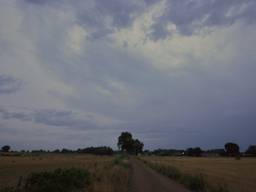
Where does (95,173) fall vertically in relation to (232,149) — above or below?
below

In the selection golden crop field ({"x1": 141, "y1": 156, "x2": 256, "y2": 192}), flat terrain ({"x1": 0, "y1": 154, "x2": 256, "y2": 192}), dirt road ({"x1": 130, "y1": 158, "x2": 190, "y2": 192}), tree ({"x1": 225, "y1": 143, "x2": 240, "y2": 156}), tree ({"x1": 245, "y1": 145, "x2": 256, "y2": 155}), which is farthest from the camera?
tree ({"x1": 245, "y1": 145, "x2": 256, "y2": 155})

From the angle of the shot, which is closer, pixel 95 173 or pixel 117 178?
pixel 117 178

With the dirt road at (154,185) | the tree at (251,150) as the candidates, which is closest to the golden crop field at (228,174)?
the dirt road at (154,185)

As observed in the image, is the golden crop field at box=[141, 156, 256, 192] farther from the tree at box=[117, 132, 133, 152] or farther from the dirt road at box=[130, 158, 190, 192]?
the tree at box=[117, 132, 133, 152]

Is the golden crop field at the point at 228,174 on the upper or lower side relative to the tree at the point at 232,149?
lower

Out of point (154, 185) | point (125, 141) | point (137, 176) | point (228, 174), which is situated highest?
point (125, 141)

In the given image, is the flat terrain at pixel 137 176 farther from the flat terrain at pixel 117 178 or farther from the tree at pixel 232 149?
the tree at pixel 232 149

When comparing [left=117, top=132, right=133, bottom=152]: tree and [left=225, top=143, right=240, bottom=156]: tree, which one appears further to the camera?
[left=225, top=143, right=240, bottom=156]: tree

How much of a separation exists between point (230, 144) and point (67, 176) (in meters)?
166

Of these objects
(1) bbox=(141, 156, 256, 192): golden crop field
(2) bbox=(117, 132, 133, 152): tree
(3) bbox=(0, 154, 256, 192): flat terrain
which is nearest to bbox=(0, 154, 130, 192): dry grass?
(3) bbox=(0, 154, 256, 192): flat terrain

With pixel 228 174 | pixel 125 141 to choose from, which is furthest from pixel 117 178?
pixel 125 141

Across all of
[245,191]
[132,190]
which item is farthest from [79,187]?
[245,191]

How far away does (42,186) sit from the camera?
19.1 m

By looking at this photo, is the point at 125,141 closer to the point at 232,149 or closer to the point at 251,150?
the point at 232,149
